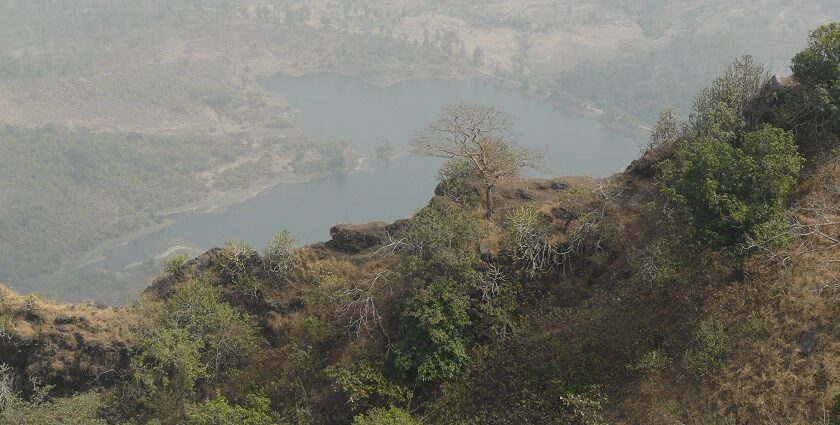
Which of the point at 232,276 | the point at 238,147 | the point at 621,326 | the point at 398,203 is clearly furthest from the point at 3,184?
the point at 621,326

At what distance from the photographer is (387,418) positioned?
16.3 metres

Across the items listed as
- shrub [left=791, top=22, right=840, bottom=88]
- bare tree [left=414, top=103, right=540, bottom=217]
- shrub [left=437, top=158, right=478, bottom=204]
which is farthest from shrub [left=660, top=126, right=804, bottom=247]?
shrub [left=437, top=158, right=478, bottom=204]

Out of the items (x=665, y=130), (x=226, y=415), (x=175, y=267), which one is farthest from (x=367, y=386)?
(x=665, y=130)

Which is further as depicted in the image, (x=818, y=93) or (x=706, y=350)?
(x=818, y=93)

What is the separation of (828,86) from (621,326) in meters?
8.61

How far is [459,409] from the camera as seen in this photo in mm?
17203

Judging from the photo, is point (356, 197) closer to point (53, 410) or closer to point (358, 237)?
point (358, 237)

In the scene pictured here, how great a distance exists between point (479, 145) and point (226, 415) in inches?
450

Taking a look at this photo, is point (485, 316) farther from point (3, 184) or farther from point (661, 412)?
point (3, 184)

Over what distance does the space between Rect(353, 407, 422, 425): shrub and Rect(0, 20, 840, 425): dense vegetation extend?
0.34 feet

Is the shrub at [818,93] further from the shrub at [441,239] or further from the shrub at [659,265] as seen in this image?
the shrub at [441,239]

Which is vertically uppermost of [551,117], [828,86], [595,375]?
[828,86]

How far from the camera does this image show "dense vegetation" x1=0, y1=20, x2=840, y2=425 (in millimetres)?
15078

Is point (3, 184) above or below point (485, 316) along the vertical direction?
below
